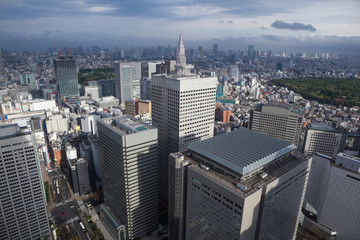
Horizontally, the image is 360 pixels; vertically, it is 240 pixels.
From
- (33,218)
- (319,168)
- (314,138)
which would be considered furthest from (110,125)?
(314,138)

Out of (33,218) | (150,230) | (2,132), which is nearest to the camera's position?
(2,132)

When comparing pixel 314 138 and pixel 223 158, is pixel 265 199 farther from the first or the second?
pixel 314 138

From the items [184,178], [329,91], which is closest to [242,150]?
[184,178]

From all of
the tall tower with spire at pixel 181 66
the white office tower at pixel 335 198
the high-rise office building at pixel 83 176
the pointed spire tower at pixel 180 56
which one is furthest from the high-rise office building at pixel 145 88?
the white office tower at pixel 335 198

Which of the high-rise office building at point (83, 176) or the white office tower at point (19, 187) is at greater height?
the white office tower at point (19, 187)

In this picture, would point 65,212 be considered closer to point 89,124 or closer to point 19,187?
point 19,187

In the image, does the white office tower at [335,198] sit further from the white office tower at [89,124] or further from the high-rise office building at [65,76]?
the high-rise office building at [65,76]
